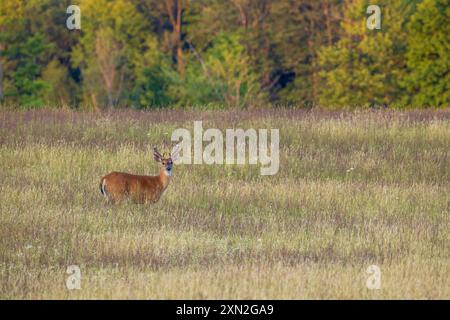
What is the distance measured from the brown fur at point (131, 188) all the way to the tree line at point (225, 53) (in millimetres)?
34901

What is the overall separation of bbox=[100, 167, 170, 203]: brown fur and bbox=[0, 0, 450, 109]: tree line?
34901 mm

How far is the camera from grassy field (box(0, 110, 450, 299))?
1002cm

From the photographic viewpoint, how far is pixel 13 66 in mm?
63031

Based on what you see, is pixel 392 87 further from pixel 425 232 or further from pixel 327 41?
pixel 425 232

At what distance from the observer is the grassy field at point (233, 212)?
10.0 m

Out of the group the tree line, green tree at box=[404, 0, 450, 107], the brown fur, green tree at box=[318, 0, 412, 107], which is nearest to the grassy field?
the brown fur

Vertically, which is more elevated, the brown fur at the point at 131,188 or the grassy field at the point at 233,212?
the brown fur at the point at 131,188

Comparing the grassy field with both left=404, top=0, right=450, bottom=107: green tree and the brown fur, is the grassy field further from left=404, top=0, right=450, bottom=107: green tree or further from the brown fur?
left=404, top=0, right=450, bottom=107: green tree

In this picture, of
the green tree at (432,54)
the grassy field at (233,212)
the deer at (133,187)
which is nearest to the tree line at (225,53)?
the green tree at (432,54)

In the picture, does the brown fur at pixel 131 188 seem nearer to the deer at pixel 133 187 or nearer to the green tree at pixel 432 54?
the deer at pixel 133 187

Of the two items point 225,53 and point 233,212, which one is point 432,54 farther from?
point 233,212

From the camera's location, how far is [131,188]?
14.0 meters

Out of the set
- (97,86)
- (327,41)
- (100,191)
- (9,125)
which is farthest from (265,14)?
(100,191)

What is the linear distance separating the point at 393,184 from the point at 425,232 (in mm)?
3800
